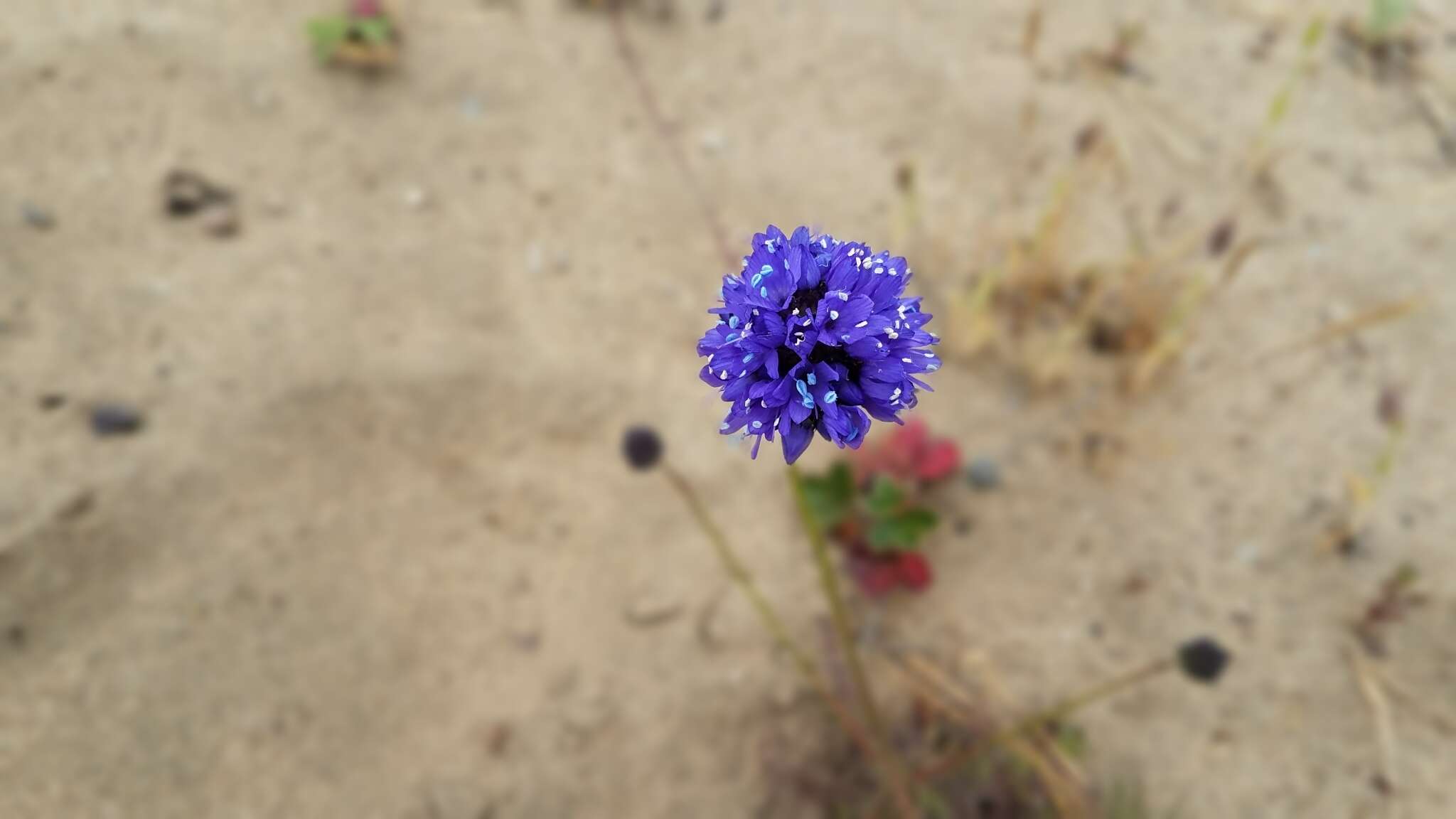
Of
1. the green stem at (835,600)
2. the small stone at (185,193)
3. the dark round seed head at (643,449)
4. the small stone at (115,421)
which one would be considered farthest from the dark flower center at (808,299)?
the small stone at (185,193)

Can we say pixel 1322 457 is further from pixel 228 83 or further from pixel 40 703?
pixel 228 83

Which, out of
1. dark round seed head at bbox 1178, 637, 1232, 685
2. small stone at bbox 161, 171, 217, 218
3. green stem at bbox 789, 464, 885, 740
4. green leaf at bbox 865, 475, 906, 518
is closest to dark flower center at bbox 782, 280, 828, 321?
green stem at bbox 789, 464, 885, 740

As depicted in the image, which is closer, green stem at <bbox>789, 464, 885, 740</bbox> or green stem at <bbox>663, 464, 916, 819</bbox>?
green stem at <bbox>789, 464, 885, 740</bbox>

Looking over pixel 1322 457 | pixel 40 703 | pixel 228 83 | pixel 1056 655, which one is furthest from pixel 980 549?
pixel 228 83

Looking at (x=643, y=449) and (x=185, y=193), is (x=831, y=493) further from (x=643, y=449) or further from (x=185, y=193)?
(x=185, y=193)

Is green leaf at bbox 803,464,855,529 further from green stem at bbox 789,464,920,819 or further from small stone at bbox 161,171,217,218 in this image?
small stone at bbox 161,171,217,218
